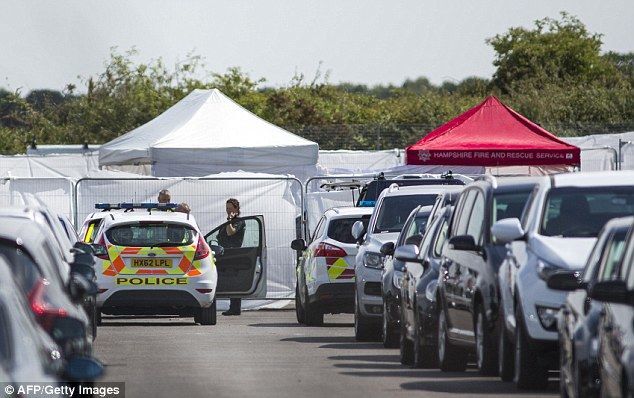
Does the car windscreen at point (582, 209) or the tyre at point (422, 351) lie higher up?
the car windscreen at point (582, 209)

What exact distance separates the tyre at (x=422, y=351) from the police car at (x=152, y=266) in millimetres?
8899

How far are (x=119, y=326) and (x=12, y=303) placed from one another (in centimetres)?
1851

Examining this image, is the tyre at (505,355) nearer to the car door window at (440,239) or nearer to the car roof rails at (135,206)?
the car door window at (440,239)

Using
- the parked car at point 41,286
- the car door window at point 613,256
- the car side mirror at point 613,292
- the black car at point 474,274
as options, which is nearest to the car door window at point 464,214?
the black car at point 474,274

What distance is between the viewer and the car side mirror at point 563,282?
43.6 ft

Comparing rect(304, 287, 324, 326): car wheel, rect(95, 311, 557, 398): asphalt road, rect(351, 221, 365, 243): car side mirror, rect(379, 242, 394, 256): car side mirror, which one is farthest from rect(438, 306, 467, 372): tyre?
rect(304, 287, 324, 326): car wheel

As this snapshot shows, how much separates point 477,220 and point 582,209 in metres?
1.24

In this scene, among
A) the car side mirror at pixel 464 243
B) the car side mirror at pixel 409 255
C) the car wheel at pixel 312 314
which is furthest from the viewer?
the car wheel at pixel 312 314

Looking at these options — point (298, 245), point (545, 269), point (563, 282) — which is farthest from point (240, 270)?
point (563, 282)

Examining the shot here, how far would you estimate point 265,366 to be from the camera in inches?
728

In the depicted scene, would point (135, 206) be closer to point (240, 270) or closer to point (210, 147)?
point (240, 270)

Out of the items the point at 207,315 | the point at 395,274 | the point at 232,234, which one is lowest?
the point at 207,315

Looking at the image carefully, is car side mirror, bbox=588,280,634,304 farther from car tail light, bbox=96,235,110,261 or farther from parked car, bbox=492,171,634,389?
car tail light, bbox=96,235,110,261

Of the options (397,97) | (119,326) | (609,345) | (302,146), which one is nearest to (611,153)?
(302,146)
